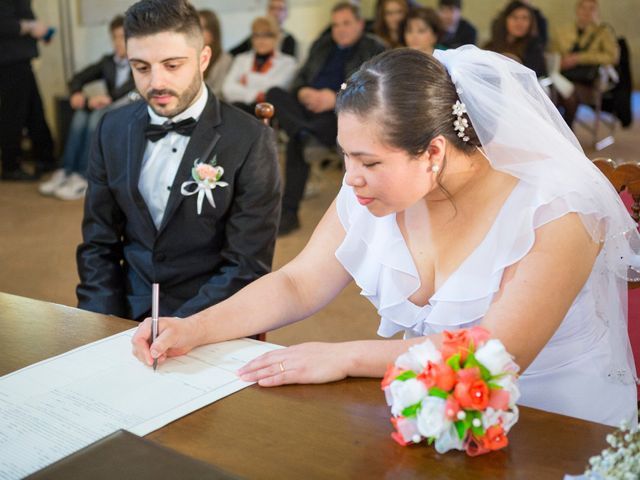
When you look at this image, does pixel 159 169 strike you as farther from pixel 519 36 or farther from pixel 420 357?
pixel 519 36

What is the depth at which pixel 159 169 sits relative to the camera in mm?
2672

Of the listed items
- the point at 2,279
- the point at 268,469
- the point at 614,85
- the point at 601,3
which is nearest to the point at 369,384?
the point at 268,469

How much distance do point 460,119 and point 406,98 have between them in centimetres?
13

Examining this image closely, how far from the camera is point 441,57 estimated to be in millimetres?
1846

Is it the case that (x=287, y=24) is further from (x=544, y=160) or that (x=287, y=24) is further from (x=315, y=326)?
(x=544, y=160)

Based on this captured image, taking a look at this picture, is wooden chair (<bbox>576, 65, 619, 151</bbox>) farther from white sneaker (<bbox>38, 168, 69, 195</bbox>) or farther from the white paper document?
the white paper document

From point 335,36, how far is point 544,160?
4909mm

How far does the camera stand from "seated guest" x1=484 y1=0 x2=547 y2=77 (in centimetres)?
714

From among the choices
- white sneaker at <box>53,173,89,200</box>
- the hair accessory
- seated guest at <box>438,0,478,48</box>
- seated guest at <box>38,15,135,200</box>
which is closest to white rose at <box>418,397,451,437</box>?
the hair accessory

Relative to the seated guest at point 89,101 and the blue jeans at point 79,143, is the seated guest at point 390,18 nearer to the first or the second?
the seated guest at point 89,101

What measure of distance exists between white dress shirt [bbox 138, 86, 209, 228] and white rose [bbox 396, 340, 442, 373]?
4.92 feet

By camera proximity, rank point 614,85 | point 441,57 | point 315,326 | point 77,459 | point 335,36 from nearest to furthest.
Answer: point 77,459, point 441,57, point 315,326, point 335,36, point 614,85

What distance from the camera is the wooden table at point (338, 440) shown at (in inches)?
50.6

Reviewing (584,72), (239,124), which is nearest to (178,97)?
(239,124)
